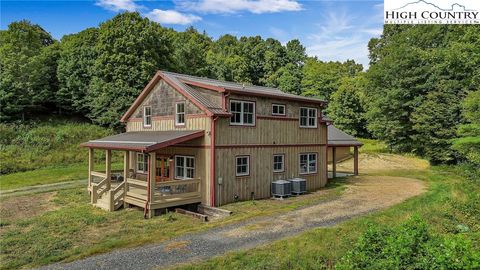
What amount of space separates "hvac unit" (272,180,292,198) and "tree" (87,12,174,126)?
22255 millimetres

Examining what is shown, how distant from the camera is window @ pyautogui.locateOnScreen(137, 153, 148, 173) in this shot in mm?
19802

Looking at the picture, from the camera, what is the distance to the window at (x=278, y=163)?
708 inches

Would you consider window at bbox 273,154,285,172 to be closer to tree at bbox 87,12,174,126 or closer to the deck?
the deck

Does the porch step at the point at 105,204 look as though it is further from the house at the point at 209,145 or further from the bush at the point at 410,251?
the bush at the point at 410,251

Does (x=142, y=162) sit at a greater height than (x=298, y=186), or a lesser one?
greater

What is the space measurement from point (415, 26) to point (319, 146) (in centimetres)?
2644

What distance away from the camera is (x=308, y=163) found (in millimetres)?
19969

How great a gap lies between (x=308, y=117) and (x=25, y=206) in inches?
608

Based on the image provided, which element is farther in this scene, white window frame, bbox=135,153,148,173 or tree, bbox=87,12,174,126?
tree, bbox=87,12,174,126

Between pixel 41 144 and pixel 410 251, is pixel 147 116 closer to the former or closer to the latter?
pixel 41 144

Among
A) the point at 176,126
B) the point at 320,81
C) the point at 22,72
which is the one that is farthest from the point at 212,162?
the point at 320,81

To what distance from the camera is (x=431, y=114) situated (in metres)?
32.5

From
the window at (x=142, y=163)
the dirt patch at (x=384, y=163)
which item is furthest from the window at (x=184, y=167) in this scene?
the dirt patch at (x=384, y=163)

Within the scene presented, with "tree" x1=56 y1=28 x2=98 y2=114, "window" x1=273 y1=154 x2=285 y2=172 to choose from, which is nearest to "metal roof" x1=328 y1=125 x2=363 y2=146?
"window" x1=273 y1=154 x2=285 y2=172
